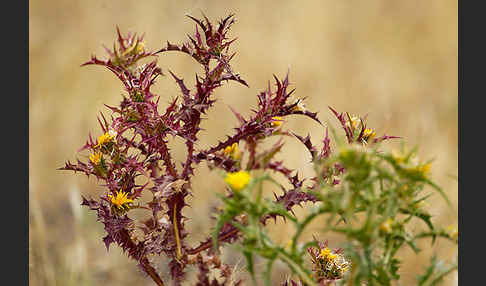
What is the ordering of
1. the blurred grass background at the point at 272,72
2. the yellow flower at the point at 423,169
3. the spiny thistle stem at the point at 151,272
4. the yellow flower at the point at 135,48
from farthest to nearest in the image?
the blurred grass background at the point at 272,72 → the spiny thistle stem at the point at 151,272 → the yellow flower at the point at 135,48 → the yellow flower at the point at 423,169

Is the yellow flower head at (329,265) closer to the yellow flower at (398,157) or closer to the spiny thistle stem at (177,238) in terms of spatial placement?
the spiny thistle stem at (177,238)

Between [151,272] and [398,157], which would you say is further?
[151,272]

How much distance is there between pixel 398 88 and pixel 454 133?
0.52 meters

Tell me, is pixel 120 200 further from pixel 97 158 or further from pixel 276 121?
pixel 276 121

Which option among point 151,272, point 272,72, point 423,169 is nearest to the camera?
point 423,169

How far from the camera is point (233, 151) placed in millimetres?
1271

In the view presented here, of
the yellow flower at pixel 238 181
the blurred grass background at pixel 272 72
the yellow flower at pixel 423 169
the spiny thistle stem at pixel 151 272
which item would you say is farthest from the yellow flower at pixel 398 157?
the blurred grass background at pixel 272 72

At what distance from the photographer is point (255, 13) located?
174 inches

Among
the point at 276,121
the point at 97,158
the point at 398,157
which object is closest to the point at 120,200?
the point at 97,158

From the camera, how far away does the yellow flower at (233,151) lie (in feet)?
4.14

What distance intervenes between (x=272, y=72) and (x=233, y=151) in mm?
2564

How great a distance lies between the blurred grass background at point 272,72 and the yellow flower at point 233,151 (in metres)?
1.69

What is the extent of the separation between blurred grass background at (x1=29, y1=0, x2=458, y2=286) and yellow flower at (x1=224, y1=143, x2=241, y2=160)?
169cm

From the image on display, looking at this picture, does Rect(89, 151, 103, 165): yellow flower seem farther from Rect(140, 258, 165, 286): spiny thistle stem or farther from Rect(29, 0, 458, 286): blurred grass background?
Rect(29, 0, 458, 286): blurred grass background
